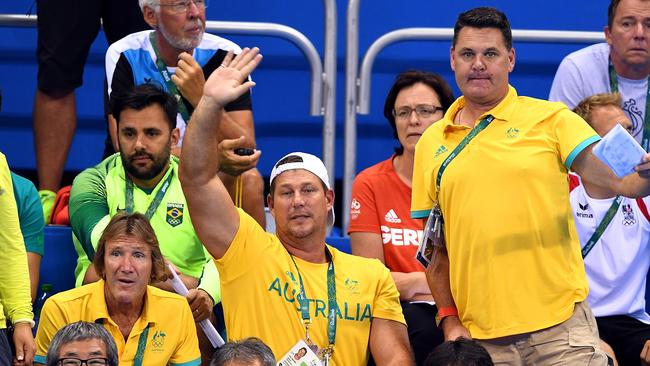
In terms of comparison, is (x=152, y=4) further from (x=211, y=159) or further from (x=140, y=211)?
(x=211, y=159)

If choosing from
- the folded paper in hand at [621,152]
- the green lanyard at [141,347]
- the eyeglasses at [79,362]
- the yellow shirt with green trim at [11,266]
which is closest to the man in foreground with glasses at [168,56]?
the yellow shirt with green trim at [11,266]

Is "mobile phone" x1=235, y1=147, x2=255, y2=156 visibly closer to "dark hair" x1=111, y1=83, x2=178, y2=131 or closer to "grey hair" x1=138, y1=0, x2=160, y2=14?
"dark hair" x1=111, y1=83, x2=178, y2=131

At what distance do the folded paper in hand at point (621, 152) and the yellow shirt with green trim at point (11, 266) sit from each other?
8.02ft

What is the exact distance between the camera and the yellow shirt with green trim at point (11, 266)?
5.20 metres

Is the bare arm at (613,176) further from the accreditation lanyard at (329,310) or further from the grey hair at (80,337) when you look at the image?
the grey hair at (80,337)

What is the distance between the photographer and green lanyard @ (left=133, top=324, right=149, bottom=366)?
4969 millimetres

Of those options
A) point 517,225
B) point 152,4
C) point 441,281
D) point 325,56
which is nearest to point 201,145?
point 441,281

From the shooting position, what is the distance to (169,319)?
508 cm

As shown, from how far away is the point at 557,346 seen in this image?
460 centimetres

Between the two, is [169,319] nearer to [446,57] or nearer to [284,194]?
[284,194]

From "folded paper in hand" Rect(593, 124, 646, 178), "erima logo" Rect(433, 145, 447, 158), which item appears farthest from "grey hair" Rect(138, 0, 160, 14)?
"folded paper in hand" Rect(593, 124, 646, 178)

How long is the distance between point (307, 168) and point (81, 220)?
113 centimetres

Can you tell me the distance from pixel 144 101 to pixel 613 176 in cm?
230

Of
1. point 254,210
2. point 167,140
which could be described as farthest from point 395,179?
point 167,140
